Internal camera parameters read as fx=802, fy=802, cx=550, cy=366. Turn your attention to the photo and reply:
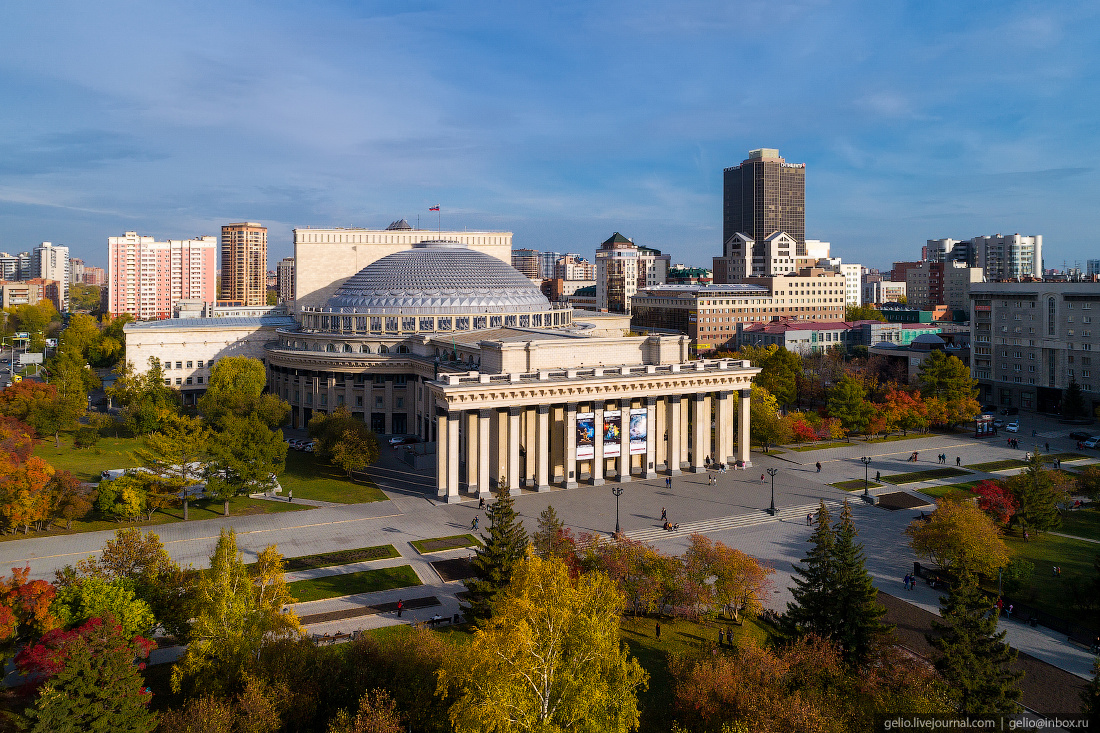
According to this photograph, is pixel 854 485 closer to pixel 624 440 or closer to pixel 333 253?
pixel 624 440

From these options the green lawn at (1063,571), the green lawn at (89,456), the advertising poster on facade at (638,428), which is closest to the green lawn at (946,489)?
the green lawn at (1063,571)

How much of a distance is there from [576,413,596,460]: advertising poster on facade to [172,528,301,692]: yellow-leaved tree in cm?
3076

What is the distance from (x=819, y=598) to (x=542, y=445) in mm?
27393

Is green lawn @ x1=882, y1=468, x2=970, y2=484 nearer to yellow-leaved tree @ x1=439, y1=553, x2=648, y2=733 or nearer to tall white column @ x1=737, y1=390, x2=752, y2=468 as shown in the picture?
tall white column @ x1=737, y1=390, x2=752, y2=468

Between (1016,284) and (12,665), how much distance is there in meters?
96.1

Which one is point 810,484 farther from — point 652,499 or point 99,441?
point 99,441

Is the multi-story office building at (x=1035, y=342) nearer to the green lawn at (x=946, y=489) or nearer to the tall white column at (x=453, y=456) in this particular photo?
the green lawn at (x=946, y=489)

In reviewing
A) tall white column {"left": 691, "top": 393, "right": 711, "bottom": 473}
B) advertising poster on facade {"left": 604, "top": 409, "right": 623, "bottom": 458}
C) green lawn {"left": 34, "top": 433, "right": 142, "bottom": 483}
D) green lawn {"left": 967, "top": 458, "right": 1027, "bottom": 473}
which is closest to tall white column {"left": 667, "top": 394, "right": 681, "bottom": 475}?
tall white column {"left": 691, "top": 393, "right": 711, "bottom": 473}

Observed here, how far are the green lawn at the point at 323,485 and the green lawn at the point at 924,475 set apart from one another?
1437 inches

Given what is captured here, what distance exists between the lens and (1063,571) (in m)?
40.3

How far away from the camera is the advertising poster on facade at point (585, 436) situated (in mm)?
56344

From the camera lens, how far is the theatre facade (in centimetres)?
5428

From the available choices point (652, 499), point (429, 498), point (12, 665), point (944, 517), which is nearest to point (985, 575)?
point (944, 517)

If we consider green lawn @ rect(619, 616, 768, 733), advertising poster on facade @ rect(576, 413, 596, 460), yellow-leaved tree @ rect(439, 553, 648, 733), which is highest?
advertising poster on facade @ rect(576, 413, 596, 460)
